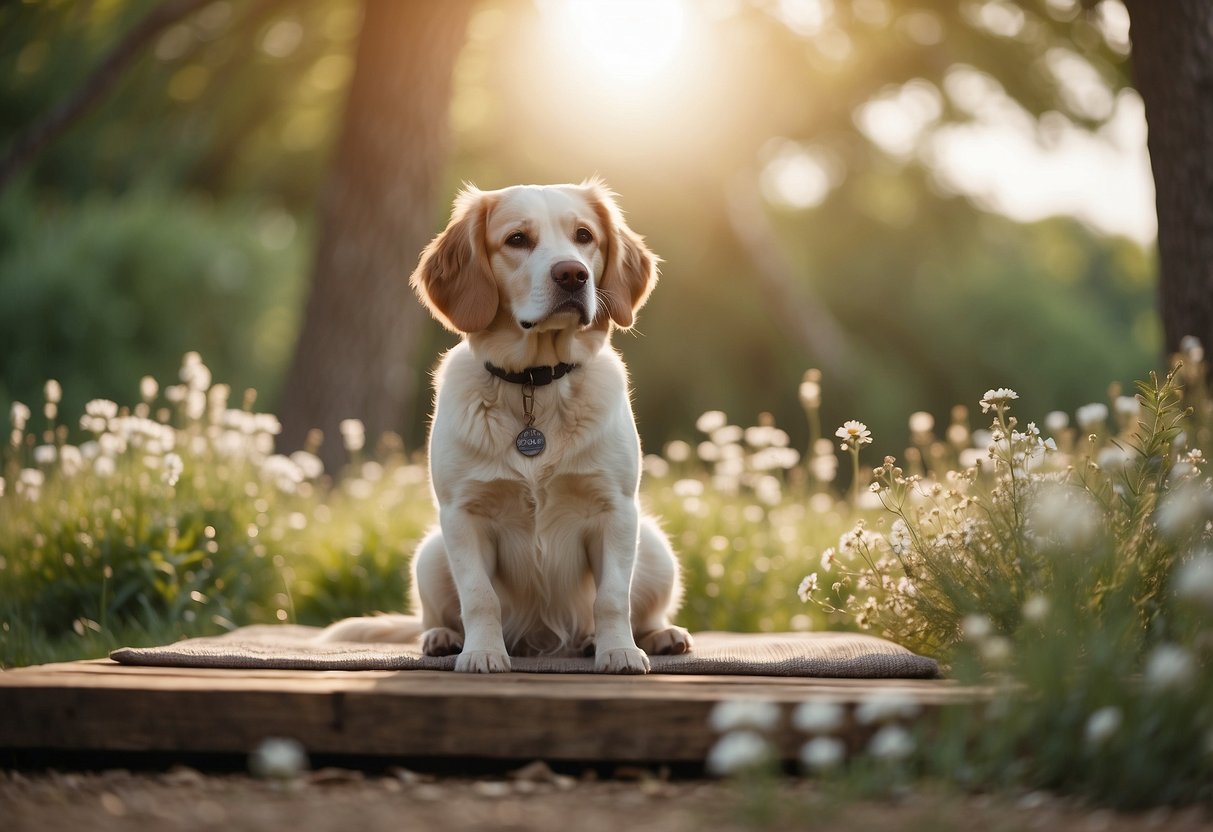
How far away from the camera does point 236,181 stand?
14.9 m

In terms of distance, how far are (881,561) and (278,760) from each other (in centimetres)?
223

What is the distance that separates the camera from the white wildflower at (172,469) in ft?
15.4

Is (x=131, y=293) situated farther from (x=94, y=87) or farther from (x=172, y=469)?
(x=172, y=469)

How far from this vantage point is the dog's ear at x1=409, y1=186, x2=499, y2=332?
368cm

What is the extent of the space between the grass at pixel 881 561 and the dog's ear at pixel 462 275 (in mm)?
1150

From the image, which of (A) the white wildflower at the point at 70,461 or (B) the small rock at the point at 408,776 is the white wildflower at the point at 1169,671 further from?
(A) the white wildflower at the point at 70,461

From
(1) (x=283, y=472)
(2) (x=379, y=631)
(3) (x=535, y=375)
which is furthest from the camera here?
(1) (x=283, y=472)

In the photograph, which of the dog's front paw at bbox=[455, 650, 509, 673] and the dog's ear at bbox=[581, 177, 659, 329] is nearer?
the dog's front paw at bbox=[455, 650, 509, 673]

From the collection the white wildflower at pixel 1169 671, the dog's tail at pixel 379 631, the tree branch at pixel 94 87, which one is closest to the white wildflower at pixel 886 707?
the white wildflower at pixel 1169 671

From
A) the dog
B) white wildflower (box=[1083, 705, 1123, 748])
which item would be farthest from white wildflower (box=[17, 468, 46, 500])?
white wildflower (box=[1083, 705, 1123, 748])

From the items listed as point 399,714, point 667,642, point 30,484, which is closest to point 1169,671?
point 399,714

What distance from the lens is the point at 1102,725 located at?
Result: 7.28 ft

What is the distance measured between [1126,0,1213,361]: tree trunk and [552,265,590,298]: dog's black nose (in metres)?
2.51

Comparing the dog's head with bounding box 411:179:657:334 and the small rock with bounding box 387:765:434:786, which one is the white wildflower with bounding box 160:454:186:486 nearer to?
the dog's head with bounding box 411:179:657:334
